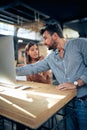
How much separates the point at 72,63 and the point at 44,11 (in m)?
3.39

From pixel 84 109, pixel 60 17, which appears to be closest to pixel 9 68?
pixel 84 109

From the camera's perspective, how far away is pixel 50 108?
0.89 meters

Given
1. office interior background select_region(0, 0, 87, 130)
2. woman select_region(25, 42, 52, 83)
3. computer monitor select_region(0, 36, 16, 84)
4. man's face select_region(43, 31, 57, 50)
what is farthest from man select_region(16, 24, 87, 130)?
office interior background select_region(0, 0, 87, 130)

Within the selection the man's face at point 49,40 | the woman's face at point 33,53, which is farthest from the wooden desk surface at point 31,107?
the woman's face at point 33,53

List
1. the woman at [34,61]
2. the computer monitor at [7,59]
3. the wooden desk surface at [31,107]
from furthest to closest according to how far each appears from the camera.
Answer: the woman at [34,61] < the computer monitor at [7,59] < the wooden desk surface at [31,107]

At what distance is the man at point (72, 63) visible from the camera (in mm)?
1440

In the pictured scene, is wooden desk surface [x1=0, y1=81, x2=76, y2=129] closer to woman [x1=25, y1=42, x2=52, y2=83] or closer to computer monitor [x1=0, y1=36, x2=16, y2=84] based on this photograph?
computer monitor [x1=0, y1=36, x2=16, y2=84]

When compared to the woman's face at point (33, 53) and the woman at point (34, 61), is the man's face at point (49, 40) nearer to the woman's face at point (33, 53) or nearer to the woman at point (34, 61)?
the woman at point (34, 61)

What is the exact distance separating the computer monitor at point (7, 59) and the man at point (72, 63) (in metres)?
0.39

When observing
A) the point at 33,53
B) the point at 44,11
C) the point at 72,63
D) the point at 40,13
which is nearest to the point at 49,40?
the point at 72,63

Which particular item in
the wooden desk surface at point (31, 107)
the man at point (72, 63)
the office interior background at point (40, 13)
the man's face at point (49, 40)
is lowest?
the wooden desk surface at point (31, 107)

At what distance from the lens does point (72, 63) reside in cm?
150

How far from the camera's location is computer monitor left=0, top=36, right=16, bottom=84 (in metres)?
1.41

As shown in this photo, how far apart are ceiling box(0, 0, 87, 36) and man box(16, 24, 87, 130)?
2.34 m
